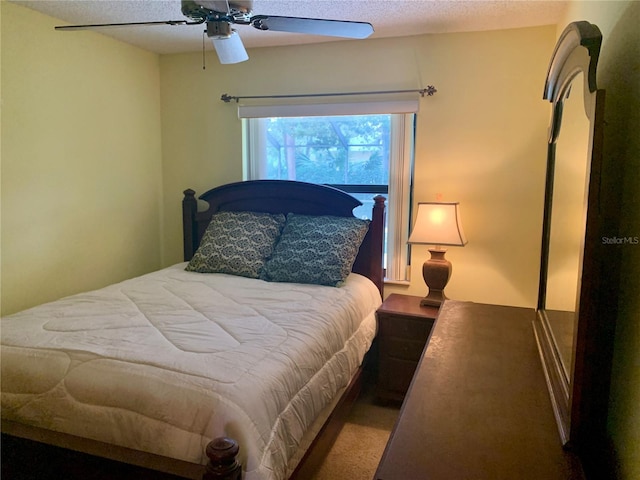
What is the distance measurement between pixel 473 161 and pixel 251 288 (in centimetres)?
163

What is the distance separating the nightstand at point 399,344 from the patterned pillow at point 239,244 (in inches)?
34.1

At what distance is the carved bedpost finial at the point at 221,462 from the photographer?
1.16m

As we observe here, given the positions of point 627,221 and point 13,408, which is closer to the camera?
point 627,221

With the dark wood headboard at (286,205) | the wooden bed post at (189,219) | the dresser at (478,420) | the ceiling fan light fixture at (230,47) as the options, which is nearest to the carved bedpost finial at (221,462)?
the dresser at (478,420)

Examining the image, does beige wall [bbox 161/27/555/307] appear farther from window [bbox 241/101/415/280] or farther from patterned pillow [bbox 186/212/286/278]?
patterned pillow [bbox 186/212/286/278]

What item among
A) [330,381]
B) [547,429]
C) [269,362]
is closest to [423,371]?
[547,429]

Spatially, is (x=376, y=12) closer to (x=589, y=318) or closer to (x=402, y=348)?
(x=402, y=348)

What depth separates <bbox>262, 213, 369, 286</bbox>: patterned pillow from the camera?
8.88 feet

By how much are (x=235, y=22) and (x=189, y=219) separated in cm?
191

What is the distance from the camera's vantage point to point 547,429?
105 centimetres

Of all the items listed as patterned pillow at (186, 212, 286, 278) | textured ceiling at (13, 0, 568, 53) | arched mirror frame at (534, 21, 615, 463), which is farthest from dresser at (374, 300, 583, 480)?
textured ceiling at (13, 0, 568, 53)

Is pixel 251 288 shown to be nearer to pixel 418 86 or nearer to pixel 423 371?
pixel 423 371

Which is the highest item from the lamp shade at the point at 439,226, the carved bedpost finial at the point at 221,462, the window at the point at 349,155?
the window at the point at 349,155

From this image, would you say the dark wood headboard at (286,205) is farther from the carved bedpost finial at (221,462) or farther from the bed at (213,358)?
the carved bedpost finial at (221,462)
